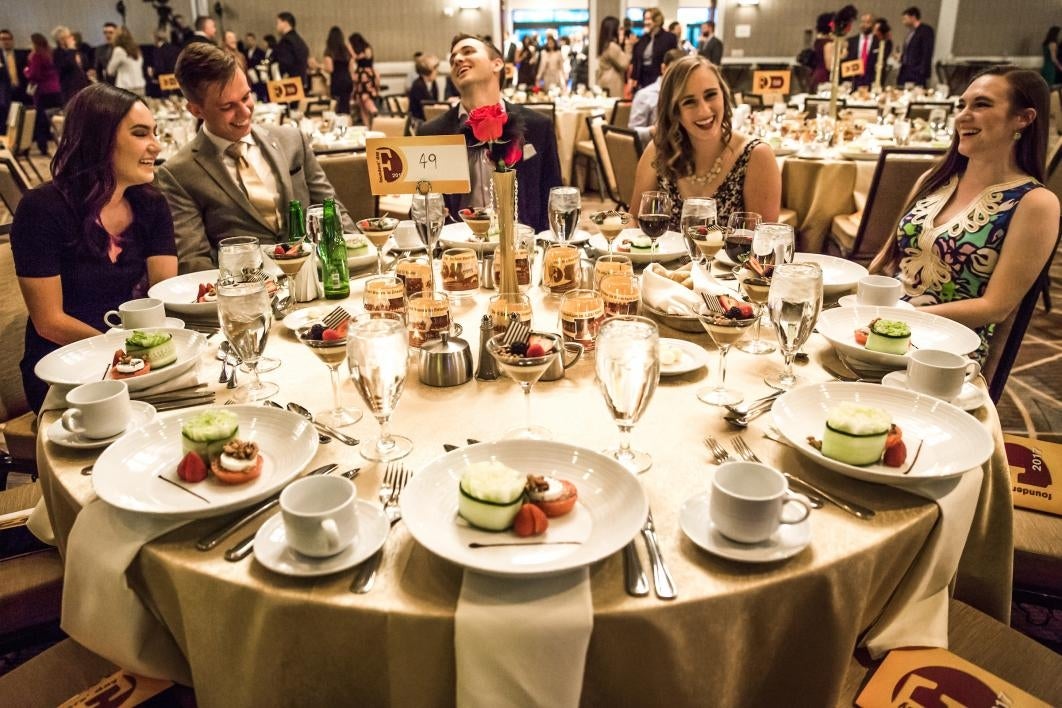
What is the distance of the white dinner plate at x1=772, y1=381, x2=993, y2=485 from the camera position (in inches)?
43.4

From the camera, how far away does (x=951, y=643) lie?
4.31 feet

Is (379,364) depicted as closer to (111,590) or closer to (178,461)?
(178,461)

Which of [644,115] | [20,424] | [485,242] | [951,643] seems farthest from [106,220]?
[644,115]

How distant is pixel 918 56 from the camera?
10844 millimetres

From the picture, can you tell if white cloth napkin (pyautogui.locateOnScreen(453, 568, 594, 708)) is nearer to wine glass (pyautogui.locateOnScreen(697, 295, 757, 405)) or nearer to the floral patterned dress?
wine glass (pyautogui.locateOnScreen(697, 295, 757, 405))

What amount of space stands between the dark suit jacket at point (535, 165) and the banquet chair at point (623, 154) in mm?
1088

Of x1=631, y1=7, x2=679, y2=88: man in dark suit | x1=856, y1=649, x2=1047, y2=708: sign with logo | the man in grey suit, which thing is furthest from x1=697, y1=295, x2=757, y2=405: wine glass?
x1=631, y1=7, x2=679, y2=88: man in dark suit

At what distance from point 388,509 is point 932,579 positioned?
0.83 meters

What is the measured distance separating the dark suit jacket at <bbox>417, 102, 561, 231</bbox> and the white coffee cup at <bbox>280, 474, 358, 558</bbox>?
2625 mm

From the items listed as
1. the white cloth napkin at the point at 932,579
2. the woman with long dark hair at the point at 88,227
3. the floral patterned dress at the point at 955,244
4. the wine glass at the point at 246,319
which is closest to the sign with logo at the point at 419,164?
the wine glass at the point at 246,319

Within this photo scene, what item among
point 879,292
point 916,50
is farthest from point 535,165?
point 916,50

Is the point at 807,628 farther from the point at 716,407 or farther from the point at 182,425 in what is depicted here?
the point at 182,425

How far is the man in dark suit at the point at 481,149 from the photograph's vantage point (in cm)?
323

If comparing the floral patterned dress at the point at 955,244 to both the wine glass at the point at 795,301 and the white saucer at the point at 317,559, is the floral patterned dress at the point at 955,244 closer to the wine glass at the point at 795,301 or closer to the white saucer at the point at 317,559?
the wine glass at the point at 795,301
